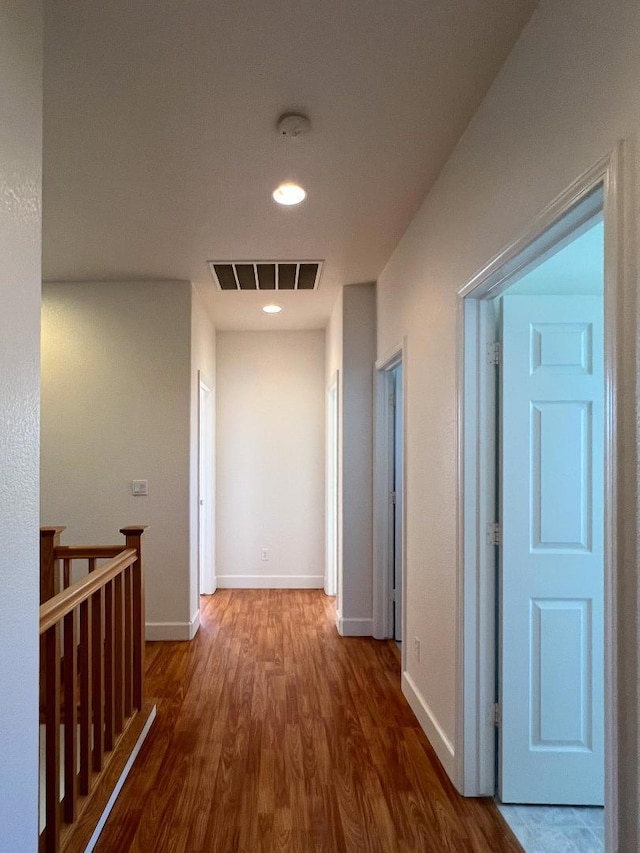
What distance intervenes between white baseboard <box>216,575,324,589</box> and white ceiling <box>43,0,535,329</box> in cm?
336

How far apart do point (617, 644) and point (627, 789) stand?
0.28 m

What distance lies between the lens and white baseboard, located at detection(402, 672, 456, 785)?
2.10m

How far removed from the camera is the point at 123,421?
3.80 metres

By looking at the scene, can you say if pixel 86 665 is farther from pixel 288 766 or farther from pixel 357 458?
pixel 357 458

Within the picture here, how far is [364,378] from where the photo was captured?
12.8 ft

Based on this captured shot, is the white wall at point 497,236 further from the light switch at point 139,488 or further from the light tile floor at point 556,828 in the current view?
the light switch at point 139,488

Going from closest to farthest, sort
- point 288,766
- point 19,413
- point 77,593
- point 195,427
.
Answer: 1. point 19,413
2. point 77,593
3. point 288,766
4. point 195,427

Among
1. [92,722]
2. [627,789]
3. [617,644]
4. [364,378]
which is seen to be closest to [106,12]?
[617,644]

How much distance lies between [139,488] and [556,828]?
10.2 feet

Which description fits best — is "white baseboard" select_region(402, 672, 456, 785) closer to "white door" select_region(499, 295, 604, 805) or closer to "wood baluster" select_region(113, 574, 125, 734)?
"white door" select_region(499, 295, 604, 805)

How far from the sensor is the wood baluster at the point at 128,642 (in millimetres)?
2459

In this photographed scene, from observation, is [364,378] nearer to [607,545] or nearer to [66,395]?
[66,395]

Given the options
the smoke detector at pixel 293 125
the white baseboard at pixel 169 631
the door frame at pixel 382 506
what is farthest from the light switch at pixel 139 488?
the smoke detector at pixel 293 125

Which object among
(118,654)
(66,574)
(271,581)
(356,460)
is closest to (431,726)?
(118,654)
